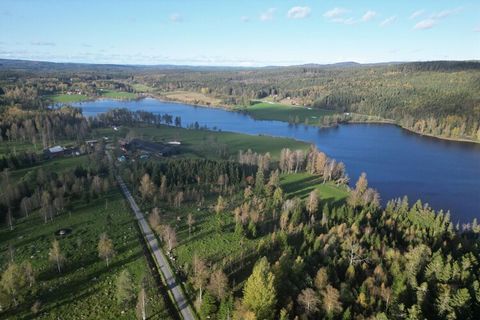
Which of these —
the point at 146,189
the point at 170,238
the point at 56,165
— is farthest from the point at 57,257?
the point at 56,165

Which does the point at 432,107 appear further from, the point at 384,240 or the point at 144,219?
the point at 144,219

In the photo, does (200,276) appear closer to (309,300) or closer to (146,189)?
(309,300)

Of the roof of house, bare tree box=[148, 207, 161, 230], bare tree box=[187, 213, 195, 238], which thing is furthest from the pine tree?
the roof of house

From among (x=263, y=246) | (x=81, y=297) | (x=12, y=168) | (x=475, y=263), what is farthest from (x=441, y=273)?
(x=12, y=168)

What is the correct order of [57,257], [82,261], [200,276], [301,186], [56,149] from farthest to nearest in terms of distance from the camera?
[56,149] → [301,186] → [82,261] → [57,257] → [200,276]

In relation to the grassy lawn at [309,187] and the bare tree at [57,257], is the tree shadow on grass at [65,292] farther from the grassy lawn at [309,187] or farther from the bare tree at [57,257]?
the grassy lawn at [309,187]

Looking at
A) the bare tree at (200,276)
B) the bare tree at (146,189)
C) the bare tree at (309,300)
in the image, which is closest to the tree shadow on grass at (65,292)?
the bare tree at (200,276)

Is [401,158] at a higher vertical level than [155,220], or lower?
lower
